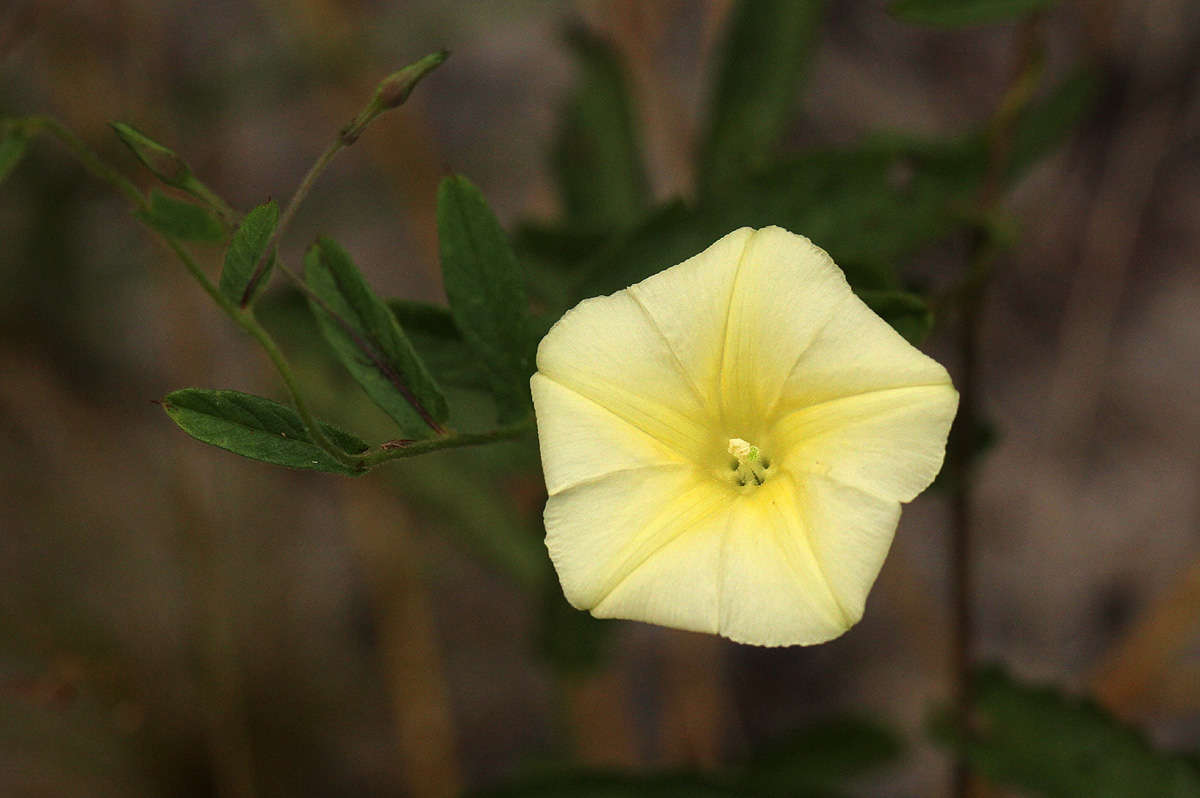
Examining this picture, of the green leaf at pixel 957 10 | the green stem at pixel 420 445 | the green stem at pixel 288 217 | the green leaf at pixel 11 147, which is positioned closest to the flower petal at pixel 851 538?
the green stem at pixel 420 445

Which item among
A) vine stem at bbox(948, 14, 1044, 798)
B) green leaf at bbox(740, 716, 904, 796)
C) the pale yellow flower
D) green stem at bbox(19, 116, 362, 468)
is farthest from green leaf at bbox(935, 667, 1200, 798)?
green stem at bbox(19, 116, 362, 468)

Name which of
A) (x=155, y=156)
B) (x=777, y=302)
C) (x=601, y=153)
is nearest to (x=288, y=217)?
(x=155, y=156)

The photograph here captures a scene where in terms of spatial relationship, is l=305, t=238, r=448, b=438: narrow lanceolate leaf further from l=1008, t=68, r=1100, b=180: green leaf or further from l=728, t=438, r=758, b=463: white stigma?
l=1008, t=68, r=1100, b=180: green leaf

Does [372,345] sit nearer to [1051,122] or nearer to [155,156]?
[155,156]

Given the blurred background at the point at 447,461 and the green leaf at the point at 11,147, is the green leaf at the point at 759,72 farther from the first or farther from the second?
the green leaf at the point at 11,147

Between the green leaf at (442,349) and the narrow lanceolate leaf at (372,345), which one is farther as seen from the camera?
the green leaf at (442,349)

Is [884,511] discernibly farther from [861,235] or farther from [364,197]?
[364,197]
